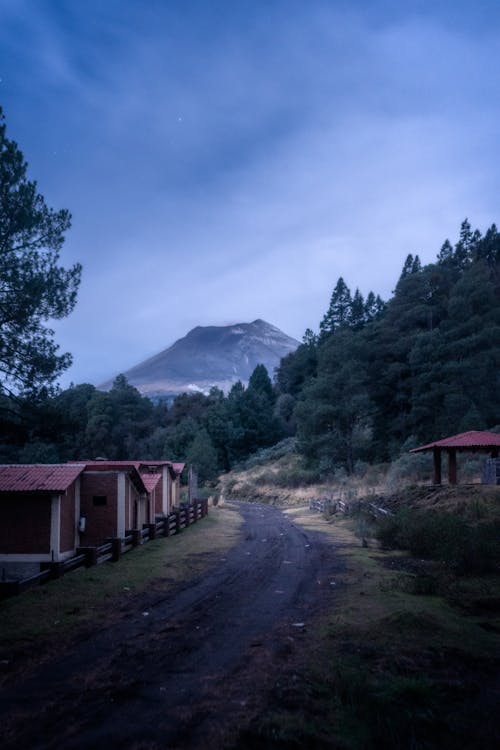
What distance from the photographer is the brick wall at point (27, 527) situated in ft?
59.3

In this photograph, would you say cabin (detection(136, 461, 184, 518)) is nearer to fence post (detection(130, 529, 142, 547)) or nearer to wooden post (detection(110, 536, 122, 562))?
fence post (detection(130, 529, 142, 547))

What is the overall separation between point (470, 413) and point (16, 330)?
30.8m

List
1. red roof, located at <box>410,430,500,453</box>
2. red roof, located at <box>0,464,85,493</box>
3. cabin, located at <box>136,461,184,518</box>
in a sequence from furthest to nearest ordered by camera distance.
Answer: cabin, located at <box>136,461,184,518</box>, red roof, located at <box>410,430,500,453</box>, red roof, located at <box>0,464,85,493</box>

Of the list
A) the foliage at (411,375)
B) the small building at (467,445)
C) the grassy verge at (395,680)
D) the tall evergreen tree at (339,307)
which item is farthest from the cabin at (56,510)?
the tall evergreen tree at (339,307)

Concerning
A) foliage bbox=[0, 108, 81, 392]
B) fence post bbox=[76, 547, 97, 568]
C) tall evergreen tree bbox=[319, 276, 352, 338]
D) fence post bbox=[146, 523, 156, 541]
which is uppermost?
tall evergreen tree bbox=[319, 276, 352, 338]

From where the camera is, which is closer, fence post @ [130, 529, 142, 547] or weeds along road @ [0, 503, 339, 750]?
weeds along road @ [0, 503, 339, 750]

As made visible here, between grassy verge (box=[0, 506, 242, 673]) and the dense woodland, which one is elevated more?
the dense woodland

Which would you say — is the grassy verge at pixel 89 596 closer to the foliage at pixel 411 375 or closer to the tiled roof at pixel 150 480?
the tiled roof at pixel 150 480

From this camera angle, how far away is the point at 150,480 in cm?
2809

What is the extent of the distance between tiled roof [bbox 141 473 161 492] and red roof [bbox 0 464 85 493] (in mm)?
7292

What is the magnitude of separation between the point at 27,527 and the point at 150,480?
1025 centimetres

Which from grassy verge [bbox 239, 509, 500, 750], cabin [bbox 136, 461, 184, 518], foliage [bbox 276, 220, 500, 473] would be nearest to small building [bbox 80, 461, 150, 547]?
cabin [bbox 136, 461, 184, 518]

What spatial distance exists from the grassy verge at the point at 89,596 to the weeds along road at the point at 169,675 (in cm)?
63

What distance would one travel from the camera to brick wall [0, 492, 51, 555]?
18.1 metres
